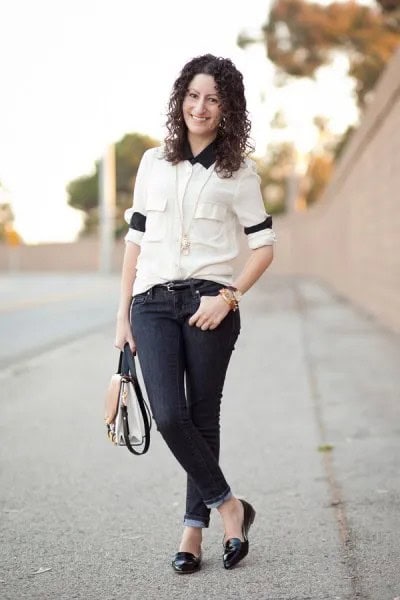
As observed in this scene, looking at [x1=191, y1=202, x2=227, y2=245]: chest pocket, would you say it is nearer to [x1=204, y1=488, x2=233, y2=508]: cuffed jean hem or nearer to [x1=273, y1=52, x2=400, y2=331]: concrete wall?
[x1=204, y1=488, x2=233, y2=508]: cuffed jean hem

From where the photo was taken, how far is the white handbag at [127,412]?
4.00 meters

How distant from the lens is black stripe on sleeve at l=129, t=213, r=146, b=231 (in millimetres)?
4105

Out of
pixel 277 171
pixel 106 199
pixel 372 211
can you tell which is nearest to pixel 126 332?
pixel 372 211

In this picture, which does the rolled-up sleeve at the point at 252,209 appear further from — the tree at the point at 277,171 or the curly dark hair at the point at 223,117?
the tree at the point at 277,171

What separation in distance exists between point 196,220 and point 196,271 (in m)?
0.18

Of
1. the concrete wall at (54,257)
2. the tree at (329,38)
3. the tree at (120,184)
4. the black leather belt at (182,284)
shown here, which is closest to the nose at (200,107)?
the black leather belt at (182,284)

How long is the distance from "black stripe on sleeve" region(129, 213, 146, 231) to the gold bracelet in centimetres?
41

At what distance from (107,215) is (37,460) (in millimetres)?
46330

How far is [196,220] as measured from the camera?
392cm

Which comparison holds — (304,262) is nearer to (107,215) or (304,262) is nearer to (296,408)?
(107,215)

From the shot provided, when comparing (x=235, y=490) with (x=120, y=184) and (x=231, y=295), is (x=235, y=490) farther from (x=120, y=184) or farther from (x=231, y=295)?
(x=120, y=184)

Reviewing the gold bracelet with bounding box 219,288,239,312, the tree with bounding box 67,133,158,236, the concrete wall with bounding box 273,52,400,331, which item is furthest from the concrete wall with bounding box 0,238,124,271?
the gold bracelet with bounding box 219,288,239,312

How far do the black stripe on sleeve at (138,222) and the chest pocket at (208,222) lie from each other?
10.5 inches

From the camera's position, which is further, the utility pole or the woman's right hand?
the utility pole
